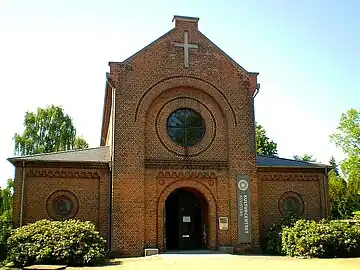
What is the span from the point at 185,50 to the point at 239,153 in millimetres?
6048

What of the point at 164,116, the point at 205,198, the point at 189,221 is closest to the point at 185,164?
the point at 205,198

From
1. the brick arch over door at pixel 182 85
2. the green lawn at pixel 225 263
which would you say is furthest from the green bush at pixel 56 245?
the brick arch over door at pixel 182 85

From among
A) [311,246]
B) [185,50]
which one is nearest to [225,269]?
[311,246]

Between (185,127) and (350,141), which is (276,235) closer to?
(185,127)

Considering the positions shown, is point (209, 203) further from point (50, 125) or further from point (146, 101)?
point (50, 125)

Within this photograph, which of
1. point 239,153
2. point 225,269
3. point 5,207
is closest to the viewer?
point 225,269

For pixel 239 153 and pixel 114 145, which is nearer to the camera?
pixel 114 145

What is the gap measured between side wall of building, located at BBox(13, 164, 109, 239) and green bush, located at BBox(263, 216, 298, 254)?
807cm

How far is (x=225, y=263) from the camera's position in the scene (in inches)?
654

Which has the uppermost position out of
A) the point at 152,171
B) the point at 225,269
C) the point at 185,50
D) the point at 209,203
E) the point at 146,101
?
the point at 185,50

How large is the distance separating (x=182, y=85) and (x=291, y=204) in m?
8.81

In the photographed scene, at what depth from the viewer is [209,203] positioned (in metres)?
21.5

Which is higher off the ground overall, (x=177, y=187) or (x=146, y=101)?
(x=146, y=101)

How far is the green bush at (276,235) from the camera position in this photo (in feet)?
69.1
